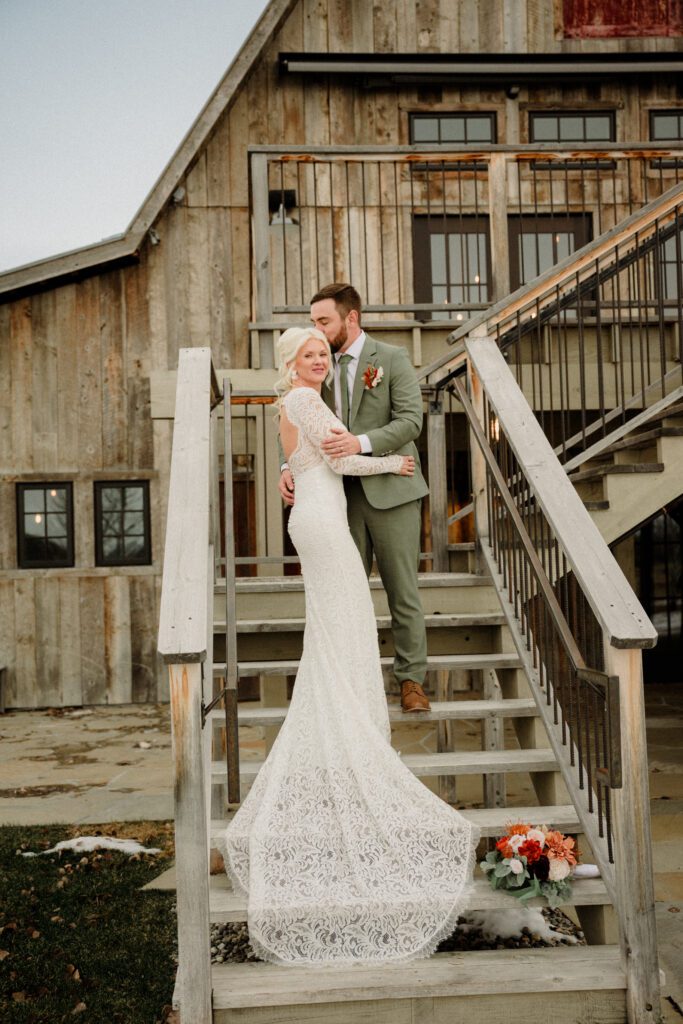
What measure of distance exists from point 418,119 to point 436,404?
20.1ft

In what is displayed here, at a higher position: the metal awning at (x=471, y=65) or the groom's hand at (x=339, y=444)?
the metal awning at (x=471, y=65)

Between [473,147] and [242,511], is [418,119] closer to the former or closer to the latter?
[473,147]

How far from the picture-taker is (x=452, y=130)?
10336 mm

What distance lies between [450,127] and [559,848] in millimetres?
9226

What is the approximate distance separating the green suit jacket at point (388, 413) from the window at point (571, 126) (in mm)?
7574

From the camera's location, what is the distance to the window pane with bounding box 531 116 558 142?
10.3 m

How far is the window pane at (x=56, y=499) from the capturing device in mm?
10195

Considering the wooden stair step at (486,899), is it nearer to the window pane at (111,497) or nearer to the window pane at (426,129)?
the window pane at (111,497)

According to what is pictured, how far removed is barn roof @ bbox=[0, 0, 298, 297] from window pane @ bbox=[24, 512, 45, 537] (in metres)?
2.46

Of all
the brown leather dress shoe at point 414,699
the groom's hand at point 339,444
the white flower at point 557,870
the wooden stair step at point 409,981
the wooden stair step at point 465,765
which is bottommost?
the wooden stair step at point 409,981

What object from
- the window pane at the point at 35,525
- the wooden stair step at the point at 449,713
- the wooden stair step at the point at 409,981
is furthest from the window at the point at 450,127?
the wooden stair step at the point at 409,981

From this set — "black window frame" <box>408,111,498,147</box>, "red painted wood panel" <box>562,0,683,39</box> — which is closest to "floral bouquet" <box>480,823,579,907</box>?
"black window frame" <box>408,111,498,147</box>

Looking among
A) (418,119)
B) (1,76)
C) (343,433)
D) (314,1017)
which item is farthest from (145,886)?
(1,76)

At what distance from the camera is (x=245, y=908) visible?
2871 mm
